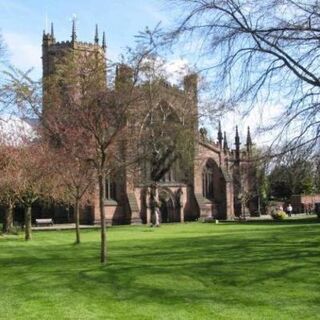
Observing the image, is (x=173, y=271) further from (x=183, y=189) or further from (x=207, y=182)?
(x=207, y=182)

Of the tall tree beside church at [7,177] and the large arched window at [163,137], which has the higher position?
the large arched window at [163,137]

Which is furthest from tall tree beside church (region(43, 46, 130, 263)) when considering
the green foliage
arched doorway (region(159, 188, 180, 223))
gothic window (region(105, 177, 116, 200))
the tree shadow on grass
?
arched doorway (region(159, 188, 180, 223))

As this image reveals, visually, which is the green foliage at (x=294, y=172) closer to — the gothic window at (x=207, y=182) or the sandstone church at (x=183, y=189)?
the sandstone church at (x=183, y=189)

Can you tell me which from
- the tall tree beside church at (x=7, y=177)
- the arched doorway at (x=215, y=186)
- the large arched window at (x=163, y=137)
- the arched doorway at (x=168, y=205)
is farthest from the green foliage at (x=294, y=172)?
the arched doorway at (x=215, y=186)

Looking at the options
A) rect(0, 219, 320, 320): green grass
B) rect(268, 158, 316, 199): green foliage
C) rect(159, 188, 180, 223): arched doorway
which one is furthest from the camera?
rect(159, 188, 180, 223): arched doorway

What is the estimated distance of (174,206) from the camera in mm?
63125

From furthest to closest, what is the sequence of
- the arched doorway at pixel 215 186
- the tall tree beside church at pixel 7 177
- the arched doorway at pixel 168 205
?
1. the arched doorway at pixel 215 186
2. the arched doorway at pixel 168 205
3. the tall tree beside church at pixel 7 177

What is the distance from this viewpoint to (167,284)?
13875 mm

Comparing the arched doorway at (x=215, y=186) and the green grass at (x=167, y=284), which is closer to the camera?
the green grass at (x=167, y=284)

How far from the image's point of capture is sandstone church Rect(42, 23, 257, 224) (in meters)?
58.5

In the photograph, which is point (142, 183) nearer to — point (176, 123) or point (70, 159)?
point (176, 123)

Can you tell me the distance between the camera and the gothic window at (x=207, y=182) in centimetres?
6681

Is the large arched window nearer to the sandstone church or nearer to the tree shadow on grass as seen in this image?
the sandstone church

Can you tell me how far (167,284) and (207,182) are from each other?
53.5 meters
